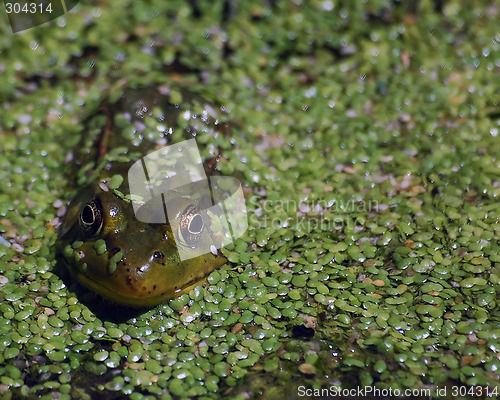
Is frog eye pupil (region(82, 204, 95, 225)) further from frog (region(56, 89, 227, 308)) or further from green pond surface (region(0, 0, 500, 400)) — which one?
green pond surface (region(0, 0, 500, 400))

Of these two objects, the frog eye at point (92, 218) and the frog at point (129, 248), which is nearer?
the frog at point (129, 248)

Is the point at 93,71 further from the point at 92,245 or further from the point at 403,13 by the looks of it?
the point at 403,13

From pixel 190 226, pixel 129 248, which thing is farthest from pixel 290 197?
pixel 129 248

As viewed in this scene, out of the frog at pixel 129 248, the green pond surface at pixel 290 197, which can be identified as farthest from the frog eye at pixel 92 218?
the green pond surface at pixel 290 197

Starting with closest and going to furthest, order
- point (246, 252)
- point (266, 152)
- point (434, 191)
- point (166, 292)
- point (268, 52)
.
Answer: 1. point (166, 292)
2. point (246, 252)
3. point (434, 191)
4. point (266, 152)
5. point (268, 52)

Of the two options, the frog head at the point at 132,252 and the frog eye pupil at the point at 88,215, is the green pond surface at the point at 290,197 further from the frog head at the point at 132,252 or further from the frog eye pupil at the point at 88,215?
the frog eye pupil at the point at 88,215

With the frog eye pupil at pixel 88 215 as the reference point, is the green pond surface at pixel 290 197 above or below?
below

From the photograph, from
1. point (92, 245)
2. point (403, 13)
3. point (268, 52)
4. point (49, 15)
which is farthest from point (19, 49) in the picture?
point (403, 13)
